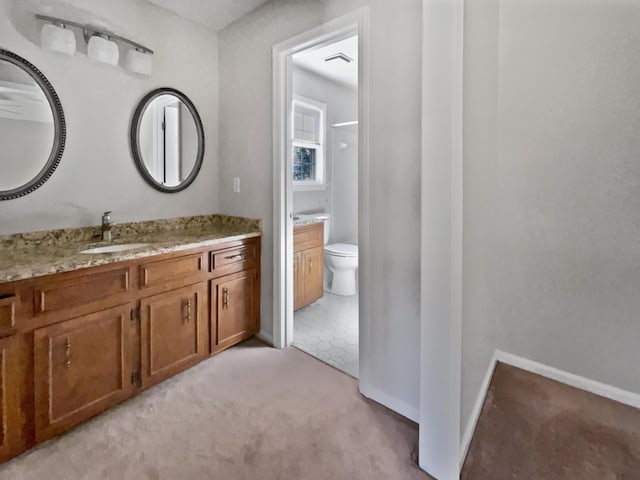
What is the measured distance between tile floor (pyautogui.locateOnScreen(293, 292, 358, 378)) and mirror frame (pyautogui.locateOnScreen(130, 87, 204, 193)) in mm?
1420

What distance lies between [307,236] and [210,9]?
5.85 ft

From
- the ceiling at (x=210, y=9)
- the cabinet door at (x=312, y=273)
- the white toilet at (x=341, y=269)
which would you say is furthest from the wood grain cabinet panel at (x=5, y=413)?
the white toilet at (x=341, y=269)

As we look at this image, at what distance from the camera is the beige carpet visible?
1387mm

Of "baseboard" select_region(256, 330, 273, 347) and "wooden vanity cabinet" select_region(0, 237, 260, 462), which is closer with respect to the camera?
"wooden vanity cabinet" select_region(0, 237, 260, 462)

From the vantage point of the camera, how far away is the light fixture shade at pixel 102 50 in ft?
6.28

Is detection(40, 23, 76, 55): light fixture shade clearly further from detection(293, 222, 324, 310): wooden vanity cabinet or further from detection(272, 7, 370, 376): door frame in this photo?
detection(293, 222, 324, 310): wooden vanity cabinet

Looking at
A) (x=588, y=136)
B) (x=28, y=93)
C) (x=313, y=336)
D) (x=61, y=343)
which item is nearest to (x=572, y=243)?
(x=588, y=136)

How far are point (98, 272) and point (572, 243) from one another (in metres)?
2.49

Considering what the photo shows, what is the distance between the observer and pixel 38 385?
1.44 m

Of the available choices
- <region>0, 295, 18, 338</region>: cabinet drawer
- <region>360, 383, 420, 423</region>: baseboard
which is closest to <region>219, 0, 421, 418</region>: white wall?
<region>360, 383, 420, 423</region>: baseboard

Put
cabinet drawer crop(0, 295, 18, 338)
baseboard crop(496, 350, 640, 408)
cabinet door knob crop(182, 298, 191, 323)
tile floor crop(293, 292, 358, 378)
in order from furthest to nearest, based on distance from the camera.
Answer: tile floor crop(293, 292, 358, 378) < cabinet door knob crop(182, 298, 191, 323) < baseboard crop(496, 350, 640, 408) < cabinet drawer crop(0, 295, 18, 338)

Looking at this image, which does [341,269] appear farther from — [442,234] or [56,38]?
[56,38]

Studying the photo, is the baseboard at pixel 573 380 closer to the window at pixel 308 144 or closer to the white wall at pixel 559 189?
the white wall at pixel 559 189

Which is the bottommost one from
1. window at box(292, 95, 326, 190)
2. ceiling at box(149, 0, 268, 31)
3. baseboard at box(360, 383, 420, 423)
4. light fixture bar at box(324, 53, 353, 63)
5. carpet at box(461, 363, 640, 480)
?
carpet at box(461, 363, 640, 480)
